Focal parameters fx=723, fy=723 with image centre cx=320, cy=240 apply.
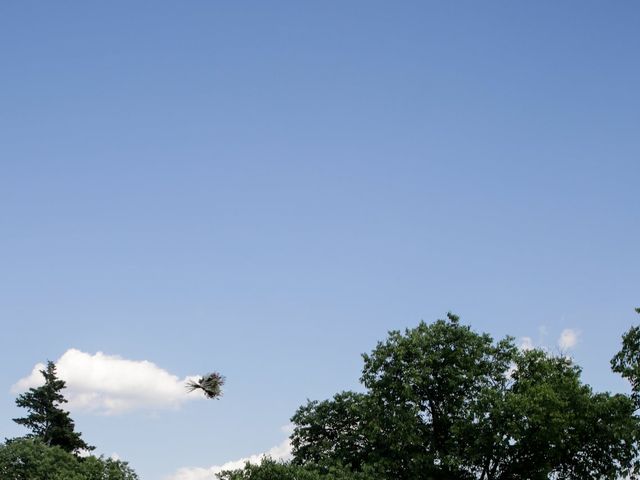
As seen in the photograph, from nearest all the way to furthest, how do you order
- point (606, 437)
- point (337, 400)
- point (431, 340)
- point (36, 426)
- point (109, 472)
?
point (606, 437)
point (431, 340)
point (337, 400)
point (109, 472)
point (36, 426)

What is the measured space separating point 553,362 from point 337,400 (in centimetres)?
1441

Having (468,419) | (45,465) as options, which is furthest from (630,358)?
(45,465)

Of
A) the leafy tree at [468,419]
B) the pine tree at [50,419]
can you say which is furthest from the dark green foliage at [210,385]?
the pine tree at [50,419]

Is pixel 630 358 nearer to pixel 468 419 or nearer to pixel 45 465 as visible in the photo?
pixel 468 419

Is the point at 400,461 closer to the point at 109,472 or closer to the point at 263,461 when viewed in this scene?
the point at 263,461

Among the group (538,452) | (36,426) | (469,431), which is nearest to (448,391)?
(469,431)

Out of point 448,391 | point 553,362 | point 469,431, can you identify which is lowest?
point 469,431

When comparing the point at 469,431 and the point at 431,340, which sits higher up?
the point at 431,340

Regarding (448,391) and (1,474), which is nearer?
(448,391)

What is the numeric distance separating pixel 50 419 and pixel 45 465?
1567 cm

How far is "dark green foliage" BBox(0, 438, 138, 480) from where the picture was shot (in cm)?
5578

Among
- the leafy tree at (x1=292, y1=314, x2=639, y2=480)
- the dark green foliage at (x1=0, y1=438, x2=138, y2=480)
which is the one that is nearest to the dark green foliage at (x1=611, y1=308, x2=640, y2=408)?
the leafy tree at (x1=292, y1=314, x2=639, y2=480)

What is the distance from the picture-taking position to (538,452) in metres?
39.8

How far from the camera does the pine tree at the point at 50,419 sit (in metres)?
71.9
